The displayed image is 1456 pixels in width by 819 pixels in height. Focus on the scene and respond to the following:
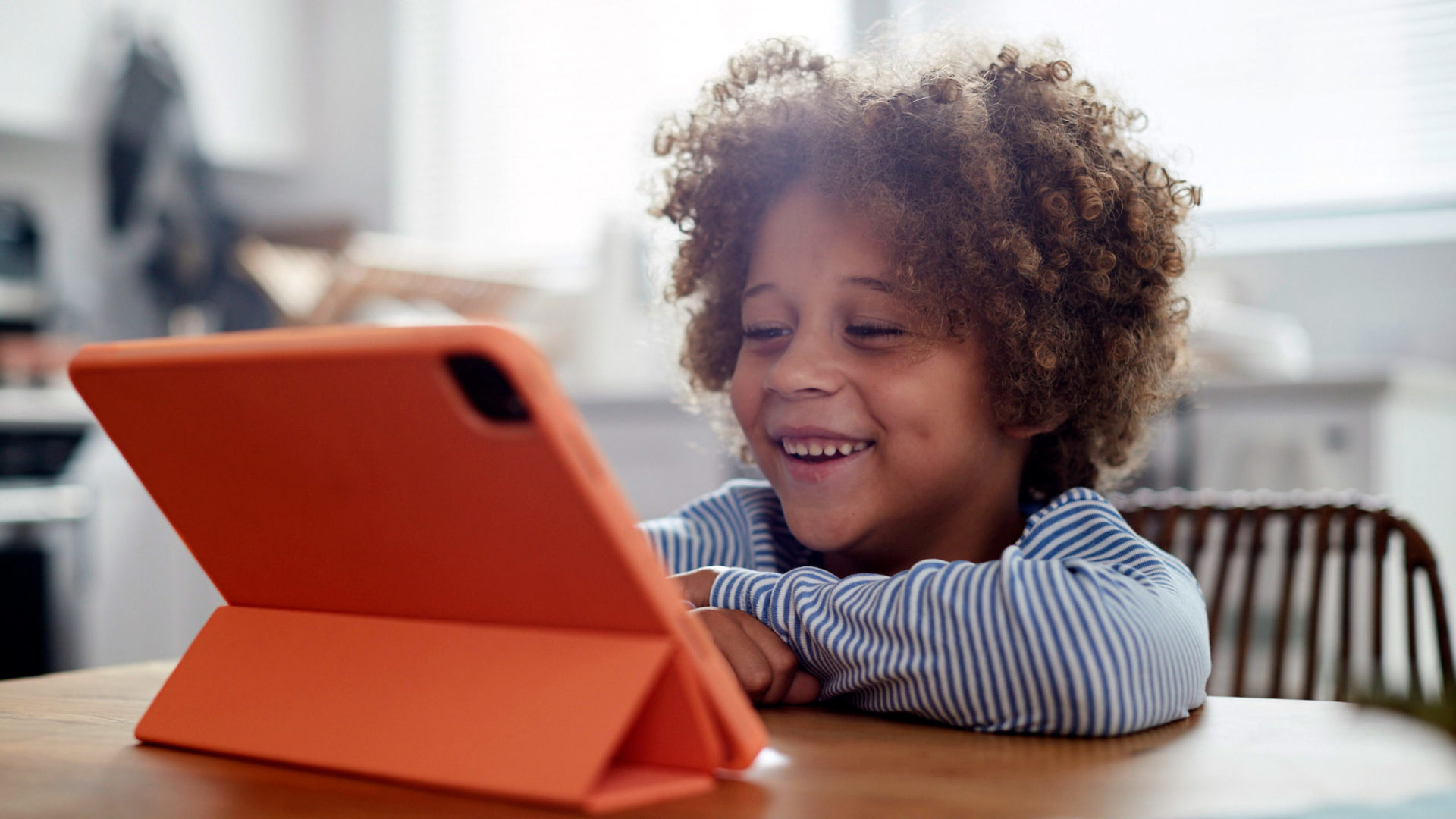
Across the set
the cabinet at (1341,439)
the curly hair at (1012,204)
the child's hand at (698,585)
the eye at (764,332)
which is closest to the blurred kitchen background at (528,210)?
the cabinet at (1341,439)

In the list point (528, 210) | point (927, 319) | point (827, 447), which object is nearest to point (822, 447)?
point (827, 447)

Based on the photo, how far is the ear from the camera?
0.85 m

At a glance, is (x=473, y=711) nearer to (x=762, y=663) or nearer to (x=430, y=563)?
(x=430, y=563)

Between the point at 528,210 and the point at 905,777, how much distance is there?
3.29m

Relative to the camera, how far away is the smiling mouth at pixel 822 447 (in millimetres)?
813

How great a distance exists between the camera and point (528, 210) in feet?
11.7

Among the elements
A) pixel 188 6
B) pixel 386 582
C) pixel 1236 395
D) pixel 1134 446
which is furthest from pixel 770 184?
pixel 188 6

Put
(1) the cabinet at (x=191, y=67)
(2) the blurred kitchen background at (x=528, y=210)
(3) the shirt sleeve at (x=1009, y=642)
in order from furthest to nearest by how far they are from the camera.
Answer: (1) the cabinet at (x=191, y=67) < (2) the blurred kitchen background at (x=528, y=210) < (3) the shirt sleeve at (x=1009, y=642)

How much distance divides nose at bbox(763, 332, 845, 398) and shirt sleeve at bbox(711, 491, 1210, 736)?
0.17 metres

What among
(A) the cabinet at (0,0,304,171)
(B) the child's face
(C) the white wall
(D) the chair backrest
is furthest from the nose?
(A) the cabinet at (0,0,304,171)

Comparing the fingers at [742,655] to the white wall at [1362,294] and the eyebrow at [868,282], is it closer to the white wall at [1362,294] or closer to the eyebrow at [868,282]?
the eyebrow at [868,282]

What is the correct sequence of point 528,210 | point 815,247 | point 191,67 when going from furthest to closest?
point 528,210
point 191,67
point 815,247

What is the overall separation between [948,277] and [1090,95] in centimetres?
17

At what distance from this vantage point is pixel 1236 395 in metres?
1.93
